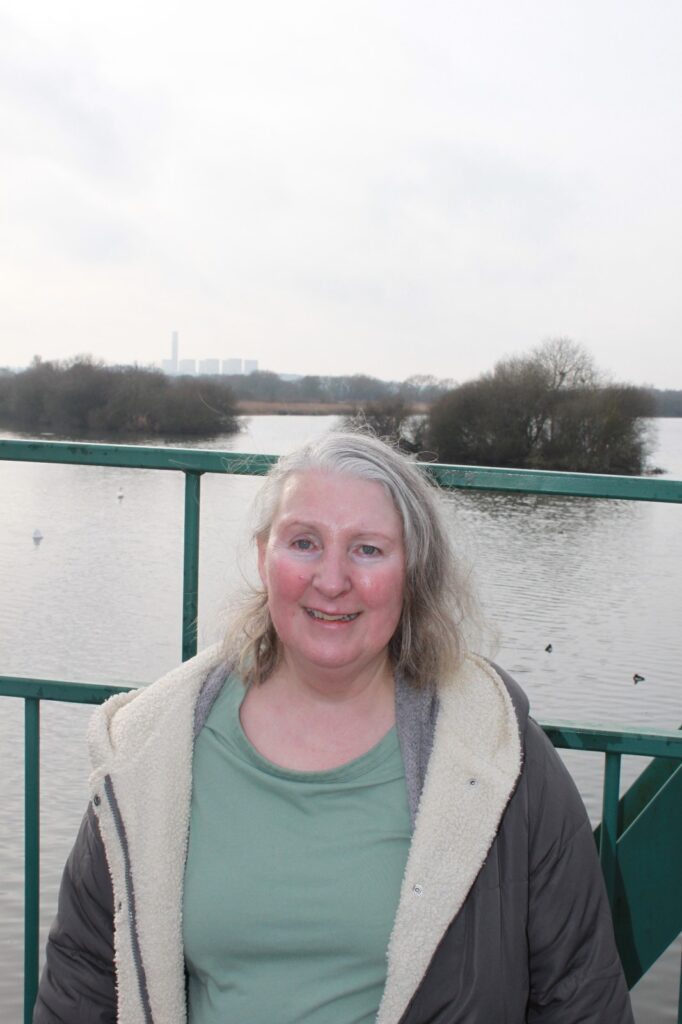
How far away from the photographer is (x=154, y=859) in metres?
1.48

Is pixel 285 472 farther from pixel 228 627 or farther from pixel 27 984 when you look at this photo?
pixel 27 984

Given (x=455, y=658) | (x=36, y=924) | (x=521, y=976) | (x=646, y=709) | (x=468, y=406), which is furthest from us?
(x=468, y=406)

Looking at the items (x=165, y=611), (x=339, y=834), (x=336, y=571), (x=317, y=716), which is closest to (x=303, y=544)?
(x=336, y=571)

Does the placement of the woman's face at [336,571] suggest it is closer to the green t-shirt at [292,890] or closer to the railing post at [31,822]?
the green t-shirt at [292,890]

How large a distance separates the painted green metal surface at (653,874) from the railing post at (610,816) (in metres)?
0.05

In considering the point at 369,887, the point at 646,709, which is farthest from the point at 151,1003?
the point at 646,709

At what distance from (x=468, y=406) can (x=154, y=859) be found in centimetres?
2496

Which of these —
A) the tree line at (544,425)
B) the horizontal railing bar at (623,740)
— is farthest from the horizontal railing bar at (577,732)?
the tree line at (544,425)

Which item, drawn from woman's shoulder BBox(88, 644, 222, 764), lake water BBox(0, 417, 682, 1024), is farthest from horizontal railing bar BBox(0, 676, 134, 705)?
lake water BBox(0, 417, 682, 1024)

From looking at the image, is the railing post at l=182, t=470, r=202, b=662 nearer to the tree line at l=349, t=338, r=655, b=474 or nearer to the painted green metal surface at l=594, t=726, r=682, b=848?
the painted green metal surface at l=594, t=726, r=682, b=848

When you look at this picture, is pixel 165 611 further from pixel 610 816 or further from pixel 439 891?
pixel 439 891

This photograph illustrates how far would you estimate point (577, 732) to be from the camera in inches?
72.1

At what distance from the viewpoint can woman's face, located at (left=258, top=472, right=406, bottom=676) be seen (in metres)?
1.59

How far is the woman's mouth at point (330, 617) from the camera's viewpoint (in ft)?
5.22
